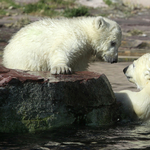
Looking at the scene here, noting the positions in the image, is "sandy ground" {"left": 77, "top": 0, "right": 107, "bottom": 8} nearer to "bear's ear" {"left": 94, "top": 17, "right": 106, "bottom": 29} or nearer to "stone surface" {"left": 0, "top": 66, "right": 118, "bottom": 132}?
"bear's ear" {"left": 94, "top": 17, "right": 106, "bottom": 29}

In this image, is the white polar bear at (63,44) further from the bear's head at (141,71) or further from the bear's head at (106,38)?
the bear's head at (141,71)

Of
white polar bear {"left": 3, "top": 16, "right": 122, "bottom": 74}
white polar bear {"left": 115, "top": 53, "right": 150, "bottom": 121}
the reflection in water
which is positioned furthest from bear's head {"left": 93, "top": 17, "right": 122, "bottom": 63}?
the reflection in water

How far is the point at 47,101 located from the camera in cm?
394

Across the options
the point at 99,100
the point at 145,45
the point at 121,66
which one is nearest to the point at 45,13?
the point at 145,45

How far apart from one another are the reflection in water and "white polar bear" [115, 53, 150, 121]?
505 millimetres

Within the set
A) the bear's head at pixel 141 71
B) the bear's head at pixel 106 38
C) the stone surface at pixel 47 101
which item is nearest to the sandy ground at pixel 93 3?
the bear's head at pixel 106 38

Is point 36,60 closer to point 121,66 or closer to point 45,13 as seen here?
point 121,66

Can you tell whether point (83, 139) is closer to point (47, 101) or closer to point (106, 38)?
point (47, 101)

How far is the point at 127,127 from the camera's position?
4.41m

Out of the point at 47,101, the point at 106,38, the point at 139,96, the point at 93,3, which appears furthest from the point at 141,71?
the point at 93,3

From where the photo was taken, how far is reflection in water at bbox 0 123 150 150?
346cm

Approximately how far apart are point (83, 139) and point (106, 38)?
2410 mm

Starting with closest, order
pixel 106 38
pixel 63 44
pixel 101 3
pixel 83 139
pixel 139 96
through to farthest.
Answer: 1. pixel 83 139
2. pixel 139 96
3. pixel 63 44
4. pixel 106 38
5. pixel 101 3

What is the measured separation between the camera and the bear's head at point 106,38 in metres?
5.62
